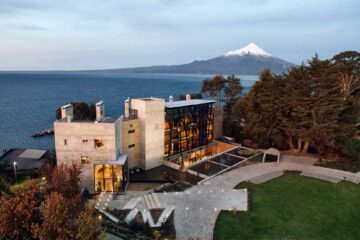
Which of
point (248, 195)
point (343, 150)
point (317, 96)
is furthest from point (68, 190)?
point (343, 150)

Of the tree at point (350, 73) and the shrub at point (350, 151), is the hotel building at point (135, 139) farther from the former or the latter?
the tree at point (350, 73)

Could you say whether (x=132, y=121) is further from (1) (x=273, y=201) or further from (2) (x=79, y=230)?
(2) (x=79, y=230)

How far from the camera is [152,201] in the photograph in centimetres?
1870

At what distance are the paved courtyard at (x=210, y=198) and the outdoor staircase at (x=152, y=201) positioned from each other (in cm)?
20

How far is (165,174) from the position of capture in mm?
24453

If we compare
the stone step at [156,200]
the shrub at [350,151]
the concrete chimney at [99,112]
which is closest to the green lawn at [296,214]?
the stone step at [156,200]

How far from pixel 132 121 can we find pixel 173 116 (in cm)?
498

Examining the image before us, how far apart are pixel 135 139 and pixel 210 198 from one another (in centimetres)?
994

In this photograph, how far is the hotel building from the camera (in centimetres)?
2114

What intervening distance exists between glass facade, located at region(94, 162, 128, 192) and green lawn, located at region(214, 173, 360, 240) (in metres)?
8.47

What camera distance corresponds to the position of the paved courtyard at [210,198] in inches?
624

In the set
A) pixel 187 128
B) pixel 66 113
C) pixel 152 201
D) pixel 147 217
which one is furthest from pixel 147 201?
pixel 187 128

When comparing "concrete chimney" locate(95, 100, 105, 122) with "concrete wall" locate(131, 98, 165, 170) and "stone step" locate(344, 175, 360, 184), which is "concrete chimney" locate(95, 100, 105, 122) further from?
"stone step" locate(344, 175, 360, 184)

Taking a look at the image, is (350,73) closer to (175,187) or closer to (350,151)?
(350,151)
